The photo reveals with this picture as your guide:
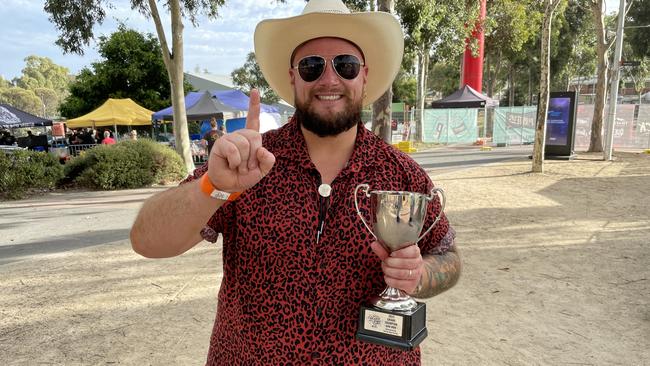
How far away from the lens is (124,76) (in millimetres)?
26781

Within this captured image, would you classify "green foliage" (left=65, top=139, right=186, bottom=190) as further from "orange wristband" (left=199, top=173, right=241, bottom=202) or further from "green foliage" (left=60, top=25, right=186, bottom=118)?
"green foliage" (left=60, top=25, right=186, bottom=118)

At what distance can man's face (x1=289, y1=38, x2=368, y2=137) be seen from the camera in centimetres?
166

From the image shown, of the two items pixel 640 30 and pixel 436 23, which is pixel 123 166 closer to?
pixel 436 23

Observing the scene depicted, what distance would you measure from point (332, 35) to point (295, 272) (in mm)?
970

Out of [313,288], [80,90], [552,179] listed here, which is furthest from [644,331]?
[80,90]

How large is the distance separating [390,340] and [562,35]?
126ft

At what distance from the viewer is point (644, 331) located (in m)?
3.61

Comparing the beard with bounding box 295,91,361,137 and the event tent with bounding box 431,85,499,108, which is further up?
the event tent with bounding box 431,85,499,108

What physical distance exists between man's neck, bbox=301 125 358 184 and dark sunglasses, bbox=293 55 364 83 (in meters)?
0.20

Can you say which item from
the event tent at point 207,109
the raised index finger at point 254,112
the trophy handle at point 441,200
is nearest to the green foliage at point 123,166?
the event tent at point 207,109

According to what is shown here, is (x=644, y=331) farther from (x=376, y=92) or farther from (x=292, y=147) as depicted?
(x=292, y=147)

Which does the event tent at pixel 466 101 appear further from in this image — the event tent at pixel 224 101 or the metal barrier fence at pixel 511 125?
the event tent at pixel 224 101

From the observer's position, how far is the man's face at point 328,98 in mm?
1655

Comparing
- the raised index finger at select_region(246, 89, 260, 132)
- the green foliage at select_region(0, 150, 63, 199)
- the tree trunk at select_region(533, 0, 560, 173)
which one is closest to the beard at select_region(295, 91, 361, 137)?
the raised index finger at select_region(246, 89, 260, 132)
